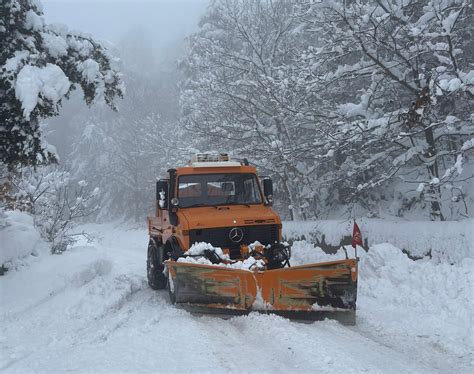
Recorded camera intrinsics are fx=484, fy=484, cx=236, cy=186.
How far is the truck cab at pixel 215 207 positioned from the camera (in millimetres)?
7625

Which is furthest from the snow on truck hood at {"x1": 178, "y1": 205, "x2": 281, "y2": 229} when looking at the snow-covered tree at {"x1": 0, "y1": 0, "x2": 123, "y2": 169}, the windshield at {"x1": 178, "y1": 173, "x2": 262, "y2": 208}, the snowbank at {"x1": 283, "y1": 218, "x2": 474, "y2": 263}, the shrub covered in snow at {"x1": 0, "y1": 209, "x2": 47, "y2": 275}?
the shrub covered in snow at {"x1": 0, "y1": 209, "x2": 47, "y2": 275}

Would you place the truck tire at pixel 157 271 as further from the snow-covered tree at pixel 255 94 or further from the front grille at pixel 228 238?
the snow-covered tree at pixel 255 94

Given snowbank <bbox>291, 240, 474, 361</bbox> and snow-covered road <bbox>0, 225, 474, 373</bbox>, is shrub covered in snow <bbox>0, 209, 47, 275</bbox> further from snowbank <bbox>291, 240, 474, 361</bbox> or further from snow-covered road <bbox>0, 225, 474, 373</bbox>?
snowbank <bbox>291, 240, 474, 361</bbox>

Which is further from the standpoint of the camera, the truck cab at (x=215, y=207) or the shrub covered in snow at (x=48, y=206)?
the shrub covered in snow at (x=48, y=206)

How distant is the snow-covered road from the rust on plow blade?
211 millimetres

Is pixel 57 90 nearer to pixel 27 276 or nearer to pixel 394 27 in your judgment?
pixel 27 276

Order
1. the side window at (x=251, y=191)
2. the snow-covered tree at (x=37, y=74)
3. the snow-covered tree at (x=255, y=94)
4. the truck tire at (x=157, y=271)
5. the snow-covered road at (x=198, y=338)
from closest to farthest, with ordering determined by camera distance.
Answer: the snow-covered road at (x=198, y=338) → the snow-covered tree at (x=37, y=74) → the side window at (x=251, y=191) → the truck tire at (x=157, y=271) → the snow-covered tree at (x=255, y=94)

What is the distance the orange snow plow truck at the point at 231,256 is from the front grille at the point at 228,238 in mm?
16

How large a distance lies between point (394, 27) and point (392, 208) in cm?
520

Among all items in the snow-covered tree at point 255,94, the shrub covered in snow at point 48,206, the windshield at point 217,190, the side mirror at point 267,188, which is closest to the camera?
the windshield at point 217,190

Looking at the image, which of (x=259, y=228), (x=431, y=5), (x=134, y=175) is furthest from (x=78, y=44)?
(x=134, y=175)

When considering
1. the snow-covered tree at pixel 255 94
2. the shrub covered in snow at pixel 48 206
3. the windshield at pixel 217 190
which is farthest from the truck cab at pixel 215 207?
the shrub covered in snow at pixel 48 206

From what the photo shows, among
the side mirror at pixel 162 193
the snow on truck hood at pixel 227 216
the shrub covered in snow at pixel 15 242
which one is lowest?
the shrub covered in snow at pixel 15 242

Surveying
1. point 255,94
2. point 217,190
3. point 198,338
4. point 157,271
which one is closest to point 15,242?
point 157,271
